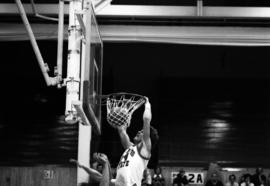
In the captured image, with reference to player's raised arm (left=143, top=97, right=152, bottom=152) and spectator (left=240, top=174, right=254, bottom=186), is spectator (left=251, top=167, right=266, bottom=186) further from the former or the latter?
player's raised arm (left=143, top=97, right=152, bottom=152)

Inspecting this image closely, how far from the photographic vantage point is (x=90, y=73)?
8.52m

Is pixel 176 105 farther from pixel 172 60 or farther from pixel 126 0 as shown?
pixel 126 0

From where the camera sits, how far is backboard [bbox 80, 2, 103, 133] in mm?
8102

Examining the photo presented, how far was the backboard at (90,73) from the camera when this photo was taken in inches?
319

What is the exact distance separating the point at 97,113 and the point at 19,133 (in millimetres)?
10703

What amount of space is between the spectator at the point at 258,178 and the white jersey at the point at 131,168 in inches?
398

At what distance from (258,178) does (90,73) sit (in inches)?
396

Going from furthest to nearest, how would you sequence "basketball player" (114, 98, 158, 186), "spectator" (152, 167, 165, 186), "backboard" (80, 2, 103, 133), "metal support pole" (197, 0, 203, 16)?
1. "spectator" (152, 167, 165, 186)
2. "metal support pole" (197, 0, 203, 16)
3. "backboard" (80, 2, 103, 133)
4. "basketball player" (114, 98, 158, 186)

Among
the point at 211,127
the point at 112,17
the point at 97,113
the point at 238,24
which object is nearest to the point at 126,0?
the point at 112,17

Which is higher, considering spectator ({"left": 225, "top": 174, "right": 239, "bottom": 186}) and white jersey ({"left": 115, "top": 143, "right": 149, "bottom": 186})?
white jersey ({"left": 115, "top": 143, "right": 149, "bottom": 186})

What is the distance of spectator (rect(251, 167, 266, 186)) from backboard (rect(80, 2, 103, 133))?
8.95 meters

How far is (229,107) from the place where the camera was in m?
19.6

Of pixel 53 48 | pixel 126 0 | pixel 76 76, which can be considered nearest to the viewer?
pixel 76 76

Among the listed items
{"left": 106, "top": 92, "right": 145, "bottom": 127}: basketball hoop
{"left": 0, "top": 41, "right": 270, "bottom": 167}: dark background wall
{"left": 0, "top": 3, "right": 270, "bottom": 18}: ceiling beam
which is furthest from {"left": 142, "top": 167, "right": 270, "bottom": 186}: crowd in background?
A: {"left": 106, "top": 92, "right": 145, "bottom": 127}: basketball hoop
